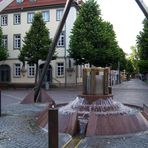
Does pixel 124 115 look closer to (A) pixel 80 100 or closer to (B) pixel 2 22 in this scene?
(A) pixel 80 100

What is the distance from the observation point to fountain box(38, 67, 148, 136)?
10.2 m

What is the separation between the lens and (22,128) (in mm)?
11188

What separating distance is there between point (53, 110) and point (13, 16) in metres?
46.0

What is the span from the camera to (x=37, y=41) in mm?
42375

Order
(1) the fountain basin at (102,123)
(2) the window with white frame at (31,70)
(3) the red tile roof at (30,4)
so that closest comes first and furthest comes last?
(1) the fountain basin at (102,123)
(3) the red tile roof at (30,4)
(2) the window with white frame at (31,70)

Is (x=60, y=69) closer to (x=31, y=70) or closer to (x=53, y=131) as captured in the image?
(x=31, y=70)

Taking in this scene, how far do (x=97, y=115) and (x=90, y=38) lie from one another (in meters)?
33.3

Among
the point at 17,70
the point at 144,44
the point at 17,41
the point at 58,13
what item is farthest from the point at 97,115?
the point at 17,41

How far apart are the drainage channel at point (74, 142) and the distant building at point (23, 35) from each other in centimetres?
3636

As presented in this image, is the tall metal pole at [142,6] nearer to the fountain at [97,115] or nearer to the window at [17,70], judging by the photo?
the fountain at [97,115]

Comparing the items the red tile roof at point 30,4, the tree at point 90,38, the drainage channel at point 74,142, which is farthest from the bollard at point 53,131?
the red tile roof at point 30,4

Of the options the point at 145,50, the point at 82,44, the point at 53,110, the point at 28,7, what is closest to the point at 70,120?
the point at 53,110

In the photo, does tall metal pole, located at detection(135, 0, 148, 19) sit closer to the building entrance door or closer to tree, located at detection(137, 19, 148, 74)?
tree, located at detection(137, 19, 148, 74)

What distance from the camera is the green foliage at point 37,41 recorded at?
139 ft
